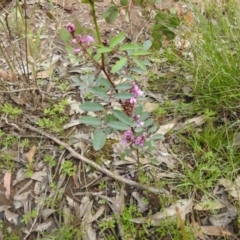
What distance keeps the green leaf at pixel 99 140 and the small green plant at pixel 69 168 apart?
1.72 ft

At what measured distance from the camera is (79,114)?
2160 mm

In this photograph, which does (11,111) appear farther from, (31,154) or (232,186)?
(232,186)

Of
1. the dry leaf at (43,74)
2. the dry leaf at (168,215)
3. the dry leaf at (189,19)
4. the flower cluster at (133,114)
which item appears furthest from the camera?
the dry leaf at (189,19)

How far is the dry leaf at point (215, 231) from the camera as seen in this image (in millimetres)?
1713

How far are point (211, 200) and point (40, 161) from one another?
2.61 ft

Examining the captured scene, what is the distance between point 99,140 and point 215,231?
2.23ft

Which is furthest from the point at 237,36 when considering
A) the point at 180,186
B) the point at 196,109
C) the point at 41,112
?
the point at 41,112

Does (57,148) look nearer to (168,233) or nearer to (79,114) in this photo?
(79,114)

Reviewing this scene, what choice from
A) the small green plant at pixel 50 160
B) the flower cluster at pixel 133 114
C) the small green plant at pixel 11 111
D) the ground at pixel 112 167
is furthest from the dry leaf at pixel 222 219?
the small green plant at pixel 11 111

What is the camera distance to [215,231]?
1.72 metres

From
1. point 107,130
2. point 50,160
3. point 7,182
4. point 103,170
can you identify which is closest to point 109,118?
point 107,130

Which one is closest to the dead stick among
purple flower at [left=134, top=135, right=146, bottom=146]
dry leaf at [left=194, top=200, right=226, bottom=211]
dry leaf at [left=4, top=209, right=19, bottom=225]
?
dry leaf at [left=194, top=200, right=226, bottom=211]

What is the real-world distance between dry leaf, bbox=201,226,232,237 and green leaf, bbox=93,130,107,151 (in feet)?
2.09

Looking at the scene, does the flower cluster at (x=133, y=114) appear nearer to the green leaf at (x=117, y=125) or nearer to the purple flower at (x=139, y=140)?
the purple flower at (x=139, y=140)
